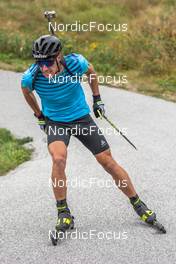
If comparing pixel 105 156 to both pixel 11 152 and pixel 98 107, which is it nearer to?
pixel 98 107

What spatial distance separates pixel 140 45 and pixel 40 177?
404 inches

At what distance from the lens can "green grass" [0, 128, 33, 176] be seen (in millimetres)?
9625

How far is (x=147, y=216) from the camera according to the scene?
6.63 m

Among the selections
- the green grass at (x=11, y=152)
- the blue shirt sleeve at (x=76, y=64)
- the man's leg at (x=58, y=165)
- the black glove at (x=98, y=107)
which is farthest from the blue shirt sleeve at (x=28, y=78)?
the green grass at (x=11, y=152)

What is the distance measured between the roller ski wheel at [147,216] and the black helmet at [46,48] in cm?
191

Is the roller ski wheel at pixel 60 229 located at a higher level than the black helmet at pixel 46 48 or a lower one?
lower

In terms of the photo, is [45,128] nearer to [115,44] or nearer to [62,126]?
[62,126]

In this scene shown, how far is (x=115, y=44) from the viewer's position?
772 inches

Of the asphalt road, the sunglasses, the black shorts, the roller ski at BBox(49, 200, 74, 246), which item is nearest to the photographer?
the asphalt road

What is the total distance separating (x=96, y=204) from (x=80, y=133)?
1393 mm

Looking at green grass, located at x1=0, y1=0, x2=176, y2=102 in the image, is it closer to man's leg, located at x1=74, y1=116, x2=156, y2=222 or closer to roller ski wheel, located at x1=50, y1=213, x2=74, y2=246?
man's leg, located at x1=74, y1=116, x2=156, y2=222

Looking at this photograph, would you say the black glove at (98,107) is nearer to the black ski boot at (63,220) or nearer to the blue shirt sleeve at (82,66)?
the blue shirt sleeve at (82,66)

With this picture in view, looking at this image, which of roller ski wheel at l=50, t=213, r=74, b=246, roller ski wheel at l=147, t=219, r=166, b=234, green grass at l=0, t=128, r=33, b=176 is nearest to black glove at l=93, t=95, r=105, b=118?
roller ski wheel at l=50, t=213, r=74, b=246

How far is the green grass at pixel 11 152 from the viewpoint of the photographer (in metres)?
9.62
